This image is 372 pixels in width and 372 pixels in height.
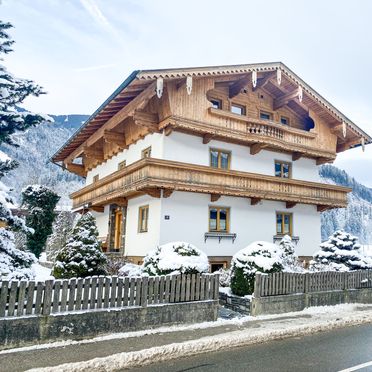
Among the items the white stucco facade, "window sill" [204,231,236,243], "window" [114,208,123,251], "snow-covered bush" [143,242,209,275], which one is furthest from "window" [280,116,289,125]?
"snow-covered bush" [143,242,209,275]

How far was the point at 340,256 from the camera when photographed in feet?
55.5

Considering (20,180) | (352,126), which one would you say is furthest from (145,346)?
(20,180)

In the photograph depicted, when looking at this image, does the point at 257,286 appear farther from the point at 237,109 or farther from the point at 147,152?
the point at 237,109

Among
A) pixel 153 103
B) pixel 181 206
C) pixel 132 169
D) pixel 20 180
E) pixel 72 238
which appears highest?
pixel 20 180

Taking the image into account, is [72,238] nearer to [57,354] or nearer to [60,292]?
[60,292]

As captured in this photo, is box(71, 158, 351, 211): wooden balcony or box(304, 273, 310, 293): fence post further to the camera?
box(71, 158, 351, 211): wooden balcony

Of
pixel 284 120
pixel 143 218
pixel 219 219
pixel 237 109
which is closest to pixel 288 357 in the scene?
pixel 219 219

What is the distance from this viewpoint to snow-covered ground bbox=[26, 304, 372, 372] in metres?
6.48

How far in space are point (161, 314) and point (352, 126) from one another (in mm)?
21394

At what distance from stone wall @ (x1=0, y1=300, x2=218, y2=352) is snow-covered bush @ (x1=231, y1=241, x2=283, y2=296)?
6.07 feet

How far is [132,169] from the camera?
58.9 ft

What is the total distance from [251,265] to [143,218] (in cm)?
921

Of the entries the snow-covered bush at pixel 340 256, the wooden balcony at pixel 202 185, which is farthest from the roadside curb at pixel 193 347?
the wooden balcony at pixel 202 185

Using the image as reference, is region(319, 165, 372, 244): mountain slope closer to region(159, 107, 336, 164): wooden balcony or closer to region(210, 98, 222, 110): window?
region(159, 107, 336, 164): wooden balcony
